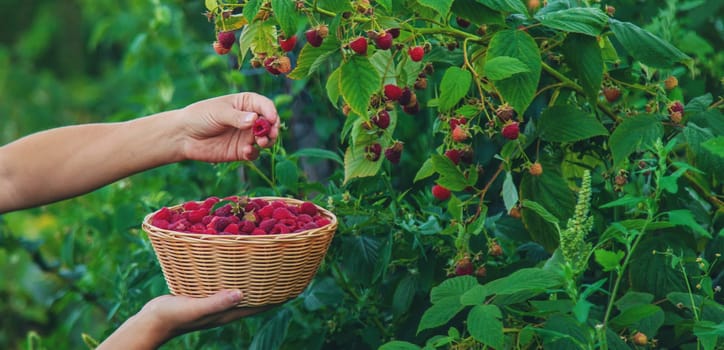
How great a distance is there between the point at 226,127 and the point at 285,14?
1.23ft

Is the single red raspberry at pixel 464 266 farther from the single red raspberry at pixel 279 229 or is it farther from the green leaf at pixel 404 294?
the single red raspberry at pixel 279 229

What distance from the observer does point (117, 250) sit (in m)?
2.69

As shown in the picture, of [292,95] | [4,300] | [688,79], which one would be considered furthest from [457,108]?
[4,300]

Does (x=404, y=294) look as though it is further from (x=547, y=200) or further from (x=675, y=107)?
(x=675, y=107)

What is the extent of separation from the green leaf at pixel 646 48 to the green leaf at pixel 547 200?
0.77 feet

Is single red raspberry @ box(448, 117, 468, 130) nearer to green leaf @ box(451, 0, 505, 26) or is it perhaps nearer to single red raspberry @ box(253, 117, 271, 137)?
green leaf @ box(451, 0, 505, 26)

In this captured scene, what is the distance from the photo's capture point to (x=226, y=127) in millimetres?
1697

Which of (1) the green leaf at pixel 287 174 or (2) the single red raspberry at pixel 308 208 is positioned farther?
(1) the green leaf at pixel 287 174

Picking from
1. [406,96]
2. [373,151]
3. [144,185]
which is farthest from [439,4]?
[144,185]

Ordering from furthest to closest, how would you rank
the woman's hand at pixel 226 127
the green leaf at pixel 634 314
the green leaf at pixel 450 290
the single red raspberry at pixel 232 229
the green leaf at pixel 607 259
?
the woman's hand at pixel 226 127 < the single red raspberry at pixel 232 229 < the green leaf at pixel 450 290 < the green leaf at pixel 634 314 < the green leaf at pixel 607 259

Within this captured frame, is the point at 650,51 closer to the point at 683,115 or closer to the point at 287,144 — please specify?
the point at 683,115

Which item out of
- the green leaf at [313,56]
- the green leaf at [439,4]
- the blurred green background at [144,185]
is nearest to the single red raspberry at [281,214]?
the green leaf at [313,56]

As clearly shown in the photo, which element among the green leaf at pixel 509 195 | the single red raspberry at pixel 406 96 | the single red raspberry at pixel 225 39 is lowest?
the green leaf at pixel 509 195

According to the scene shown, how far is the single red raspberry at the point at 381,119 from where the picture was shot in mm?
1494
